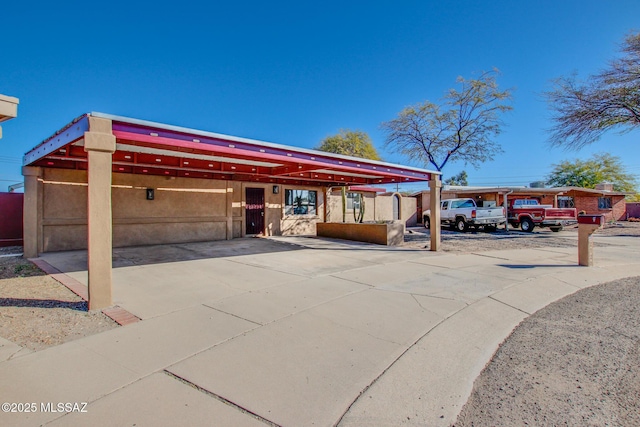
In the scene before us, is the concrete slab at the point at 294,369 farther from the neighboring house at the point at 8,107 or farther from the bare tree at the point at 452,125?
the bare tree at the point at 452,125

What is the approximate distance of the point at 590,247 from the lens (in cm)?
782

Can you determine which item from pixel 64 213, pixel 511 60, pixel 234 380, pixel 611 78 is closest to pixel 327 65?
pixel 511 60

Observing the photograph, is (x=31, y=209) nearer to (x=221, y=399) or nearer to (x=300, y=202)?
(x=221, y=399)

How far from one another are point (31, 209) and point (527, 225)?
21.3 m

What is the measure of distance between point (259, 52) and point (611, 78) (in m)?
17.0

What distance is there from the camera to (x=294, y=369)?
288 centimetres

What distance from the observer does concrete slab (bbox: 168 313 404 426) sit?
2.36m

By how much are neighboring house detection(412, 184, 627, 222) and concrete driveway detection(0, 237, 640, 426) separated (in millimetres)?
17914

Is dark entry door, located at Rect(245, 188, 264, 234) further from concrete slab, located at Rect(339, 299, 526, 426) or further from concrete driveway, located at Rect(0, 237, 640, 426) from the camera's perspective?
A: concrete slab, located at Rect(339, 299, 526, 426)

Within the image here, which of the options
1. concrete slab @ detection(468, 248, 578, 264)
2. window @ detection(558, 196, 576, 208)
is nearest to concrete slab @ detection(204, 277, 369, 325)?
concrete slab @ detection(468, 248, 578, 264)

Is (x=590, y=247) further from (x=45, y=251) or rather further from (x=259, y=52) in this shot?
(x=259, y=52)

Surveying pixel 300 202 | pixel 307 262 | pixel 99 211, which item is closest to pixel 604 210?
pixel 300 202

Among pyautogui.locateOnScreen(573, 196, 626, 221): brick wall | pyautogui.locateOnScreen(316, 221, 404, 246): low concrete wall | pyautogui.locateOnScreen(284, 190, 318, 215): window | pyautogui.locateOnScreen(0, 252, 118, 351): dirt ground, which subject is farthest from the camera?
pyautogui.locateOnScreen(573, 196, 626, 221): brick wall

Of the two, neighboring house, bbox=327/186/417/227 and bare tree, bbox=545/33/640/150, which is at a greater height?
bare tree, bbox=545/33/640/150
